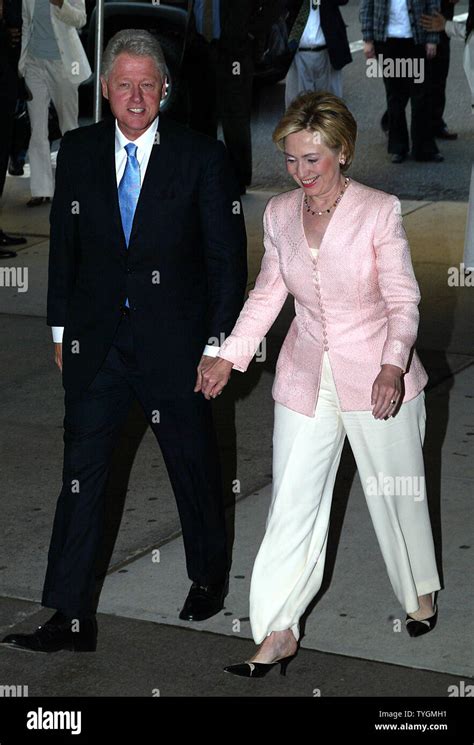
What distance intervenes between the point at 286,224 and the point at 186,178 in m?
0.41

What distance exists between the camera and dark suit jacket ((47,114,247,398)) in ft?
16.0

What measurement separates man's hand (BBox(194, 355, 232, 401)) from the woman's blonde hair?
0.74m

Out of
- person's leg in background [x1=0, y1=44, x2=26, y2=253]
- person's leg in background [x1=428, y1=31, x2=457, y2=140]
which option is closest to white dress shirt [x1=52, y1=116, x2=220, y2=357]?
person's leg in background [x1=0, y1=44, x2=26, y2=253]

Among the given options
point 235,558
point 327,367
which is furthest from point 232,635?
point 327,367

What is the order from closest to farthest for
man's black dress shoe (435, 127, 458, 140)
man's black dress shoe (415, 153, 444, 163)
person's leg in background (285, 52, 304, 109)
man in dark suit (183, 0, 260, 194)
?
1. man in dark suit (183, 0, 260, 194)
2. person's leg in background (285, 52, 304, 109)
3. man's black dress shoe (415, 153, 444, 163)
4. man's black dress shoe (435, 127, 458, 140)

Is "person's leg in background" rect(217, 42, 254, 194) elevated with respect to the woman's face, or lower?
lower

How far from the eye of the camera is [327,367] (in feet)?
15.4

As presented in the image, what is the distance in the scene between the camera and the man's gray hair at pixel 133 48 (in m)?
4.73

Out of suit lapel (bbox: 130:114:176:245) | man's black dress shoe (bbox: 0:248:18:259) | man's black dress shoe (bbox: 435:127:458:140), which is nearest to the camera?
suit lapel (bbox: 130:114:176:245)

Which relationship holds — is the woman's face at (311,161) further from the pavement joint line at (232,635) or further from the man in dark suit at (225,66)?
the man in dark suit at (225,66)

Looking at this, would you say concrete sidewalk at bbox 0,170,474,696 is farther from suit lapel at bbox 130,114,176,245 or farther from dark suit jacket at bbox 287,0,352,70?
dark suit jacket at bbox 287,0,352,70

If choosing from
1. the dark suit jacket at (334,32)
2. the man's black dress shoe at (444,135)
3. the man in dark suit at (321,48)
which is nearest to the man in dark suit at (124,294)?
the man in dark suit at (321,48)

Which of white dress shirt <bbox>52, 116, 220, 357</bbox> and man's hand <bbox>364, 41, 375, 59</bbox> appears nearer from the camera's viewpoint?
white dress shirt <bbox>52, 116, 220, 357</bbox>

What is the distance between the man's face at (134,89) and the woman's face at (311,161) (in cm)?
53
